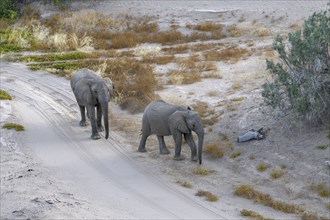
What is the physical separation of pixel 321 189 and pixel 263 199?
178 centimetres

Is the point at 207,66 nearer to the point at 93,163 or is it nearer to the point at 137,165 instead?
the point at 137,165

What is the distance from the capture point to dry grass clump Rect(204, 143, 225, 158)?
18.3m

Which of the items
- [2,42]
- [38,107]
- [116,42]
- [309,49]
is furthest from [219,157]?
[2,42]

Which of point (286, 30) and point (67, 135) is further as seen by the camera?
point (286, 30)

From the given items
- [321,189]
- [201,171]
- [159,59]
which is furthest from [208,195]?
[159,59]

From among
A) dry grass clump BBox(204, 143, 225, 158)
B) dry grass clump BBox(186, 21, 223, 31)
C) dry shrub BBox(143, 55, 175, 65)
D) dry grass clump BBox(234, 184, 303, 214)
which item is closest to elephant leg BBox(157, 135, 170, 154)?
dry grass clump BBox(204, 143, 225, 158)

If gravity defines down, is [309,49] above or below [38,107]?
above

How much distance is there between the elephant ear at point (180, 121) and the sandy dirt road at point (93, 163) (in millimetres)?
1726

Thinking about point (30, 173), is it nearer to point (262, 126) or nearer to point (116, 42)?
point (262, 126)

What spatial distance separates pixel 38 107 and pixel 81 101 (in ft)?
13.4

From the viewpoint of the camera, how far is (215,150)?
18.4m

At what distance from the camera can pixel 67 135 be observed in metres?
20.6

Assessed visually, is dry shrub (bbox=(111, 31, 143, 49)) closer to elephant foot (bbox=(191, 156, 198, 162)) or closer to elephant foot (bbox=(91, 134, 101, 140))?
elephant foot (bbox=(91, 134, 101, 140))

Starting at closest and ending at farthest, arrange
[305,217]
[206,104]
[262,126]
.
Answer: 1. [305,217]
2. [262,126]
3. [206,104]
